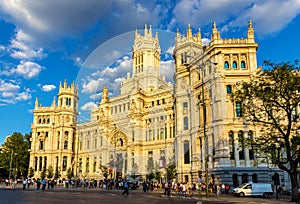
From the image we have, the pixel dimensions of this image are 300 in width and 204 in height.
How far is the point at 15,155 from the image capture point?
102 m

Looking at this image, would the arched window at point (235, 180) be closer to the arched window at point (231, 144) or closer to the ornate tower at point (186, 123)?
the arched window at point (231, 144)

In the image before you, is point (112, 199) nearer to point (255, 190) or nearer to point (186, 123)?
point (255, 190)

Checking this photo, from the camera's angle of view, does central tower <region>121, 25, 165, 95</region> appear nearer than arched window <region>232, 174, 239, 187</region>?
Yes

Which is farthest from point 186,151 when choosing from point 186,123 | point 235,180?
point 235,180

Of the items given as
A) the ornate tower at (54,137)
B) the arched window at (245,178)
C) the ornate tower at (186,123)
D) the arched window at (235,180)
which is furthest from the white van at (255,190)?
the ornate tower at (54,137)

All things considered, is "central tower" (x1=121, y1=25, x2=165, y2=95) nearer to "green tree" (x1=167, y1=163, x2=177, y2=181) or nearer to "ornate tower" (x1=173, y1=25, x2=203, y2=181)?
"ornate tower" (x1=173, y1=25, x2=203, y2=181)

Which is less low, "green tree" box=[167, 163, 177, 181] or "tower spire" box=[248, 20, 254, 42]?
"tower spire" box=[248, 20, 254, 42]

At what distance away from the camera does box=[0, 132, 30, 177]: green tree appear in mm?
97800

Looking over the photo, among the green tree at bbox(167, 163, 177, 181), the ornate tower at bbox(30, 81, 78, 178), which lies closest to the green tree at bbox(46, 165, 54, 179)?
the ornate tower at bbox(30, 81, 78, 178)

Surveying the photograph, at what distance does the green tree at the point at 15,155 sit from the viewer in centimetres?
9780

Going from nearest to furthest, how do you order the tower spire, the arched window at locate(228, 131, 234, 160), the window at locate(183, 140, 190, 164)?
1. the arched window at locate(228, 131, 234, 160)
2. the tower spire
3. the window at locate(183, 140, 190, 164)

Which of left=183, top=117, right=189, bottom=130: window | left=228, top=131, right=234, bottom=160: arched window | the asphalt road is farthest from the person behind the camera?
left=183, top=117, right=189, bottom=130: window

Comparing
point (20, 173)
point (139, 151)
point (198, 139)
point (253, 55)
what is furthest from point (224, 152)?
point (20, 173)

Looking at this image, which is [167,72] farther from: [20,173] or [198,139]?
[20,173]
